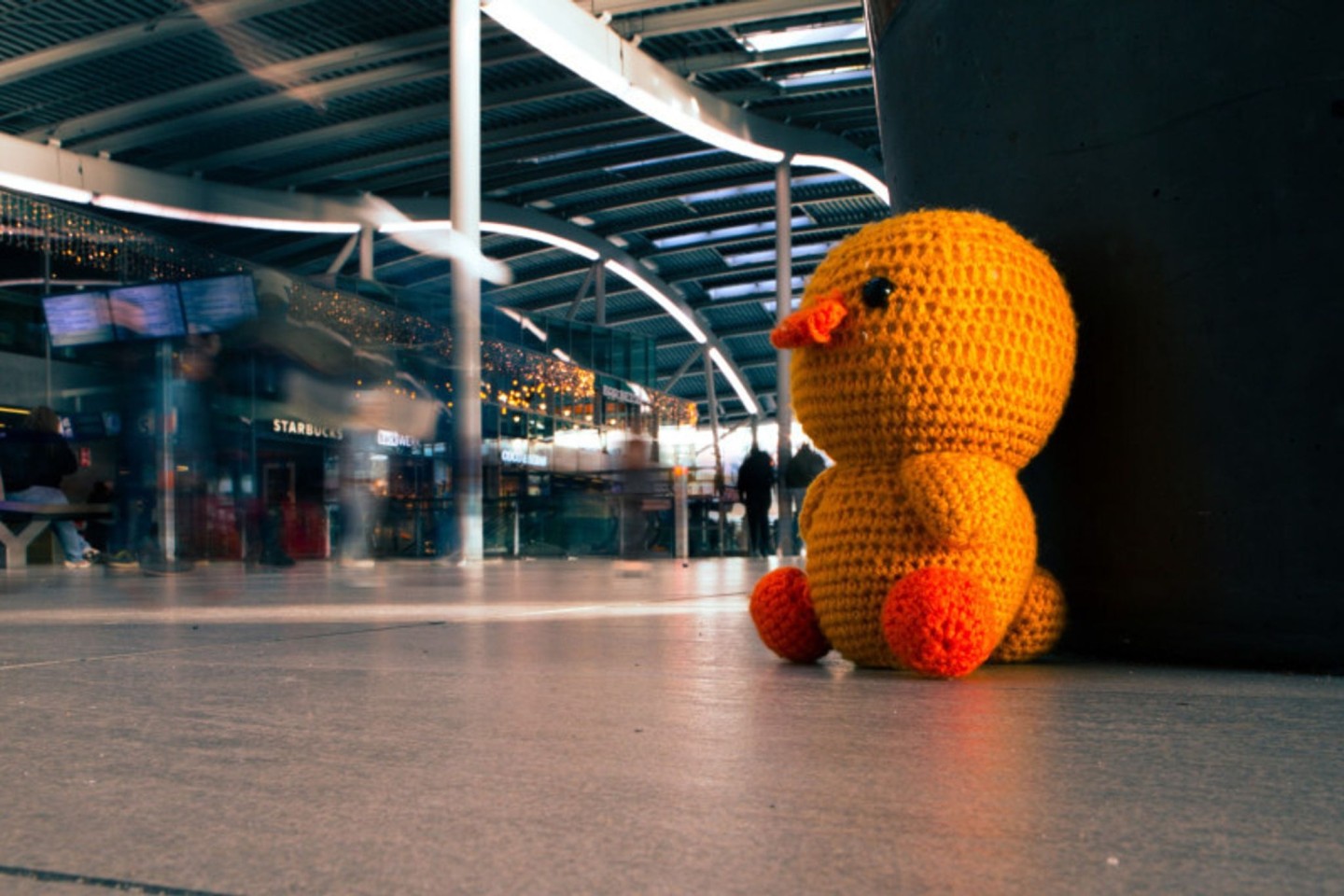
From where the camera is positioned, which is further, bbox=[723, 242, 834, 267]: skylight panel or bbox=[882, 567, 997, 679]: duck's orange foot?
bbox=[723, 242, 834, 267]: skylight panel

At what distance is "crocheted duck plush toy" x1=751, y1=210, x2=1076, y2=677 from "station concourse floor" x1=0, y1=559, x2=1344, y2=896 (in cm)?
13

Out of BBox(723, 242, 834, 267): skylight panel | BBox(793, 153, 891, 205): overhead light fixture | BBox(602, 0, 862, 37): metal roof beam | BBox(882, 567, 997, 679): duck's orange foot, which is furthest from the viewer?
BBox(723, 242, 834, 267): skylight panel

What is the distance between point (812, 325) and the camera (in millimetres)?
2377

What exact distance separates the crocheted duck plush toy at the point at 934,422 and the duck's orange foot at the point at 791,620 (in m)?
0.09

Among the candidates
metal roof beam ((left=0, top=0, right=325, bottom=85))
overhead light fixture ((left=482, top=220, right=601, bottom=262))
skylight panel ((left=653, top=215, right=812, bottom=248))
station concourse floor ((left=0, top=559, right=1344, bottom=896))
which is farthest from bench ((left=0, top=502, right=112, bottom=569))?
skylight panel ((left=653, top=215, right=812, bottom=248))

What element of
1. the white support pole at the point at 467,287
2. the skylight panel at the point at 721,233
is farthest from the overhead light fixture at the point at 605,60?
the skylight panel at the point at 721,233

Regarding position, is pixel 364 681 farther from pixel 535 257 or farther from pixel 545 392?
pixel 535 257

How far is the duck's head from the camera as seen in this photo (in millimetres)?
2361

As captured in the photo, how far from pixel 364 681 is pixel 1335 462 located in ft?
5.86

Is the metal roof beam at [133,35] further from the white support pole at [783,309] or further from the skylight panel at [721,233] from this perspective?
the skylight panel at [721,233]

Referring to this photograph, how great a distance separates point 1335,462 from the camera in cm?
217

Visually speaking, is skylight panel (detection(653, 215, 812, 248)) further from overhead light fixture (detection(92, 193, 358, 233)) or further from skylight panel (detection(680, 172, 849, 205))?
overhead light fixture (detection(92, 193, 358, 233))

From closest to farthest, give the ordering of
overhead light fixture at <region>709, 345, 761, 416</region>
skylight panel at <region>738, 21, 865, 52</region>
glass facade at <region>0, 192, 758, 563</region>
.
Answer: glass facade at <region>0, 192, 758, 563</region>
skylight panel at <region>738, 21, 865, 52</region>
overhead light fixture at <region>709, 345, 761, 416</region>

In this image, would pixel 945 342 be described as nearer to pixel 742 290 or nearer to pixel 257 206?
pixel 257 206
